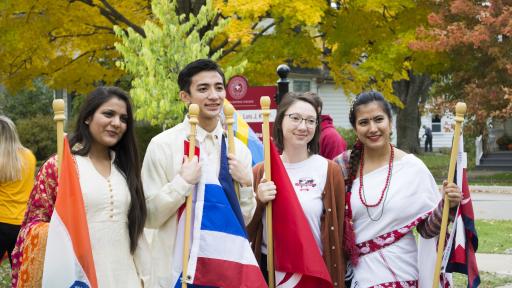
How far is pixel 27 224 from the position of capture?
4.10 meters

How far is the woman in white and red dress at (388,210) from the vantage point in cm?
469

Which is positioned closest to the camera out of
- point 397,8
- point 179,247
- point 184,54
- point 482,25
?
point 179,247

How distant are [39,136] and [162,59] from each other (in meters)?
15.7

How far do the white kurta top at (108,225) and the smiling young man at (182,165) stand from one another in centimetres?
16

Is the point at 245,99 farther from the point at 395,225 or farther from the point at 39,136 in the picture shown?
the point at 39,136

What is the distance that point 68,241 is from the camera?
399cm

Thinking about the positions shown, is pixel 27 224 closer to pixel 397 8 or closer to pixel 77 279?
pixel 77 279

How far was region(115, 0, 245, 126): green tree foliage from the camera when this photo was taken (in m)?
14.8

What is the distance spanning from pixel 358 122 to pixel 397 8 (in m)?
11.8

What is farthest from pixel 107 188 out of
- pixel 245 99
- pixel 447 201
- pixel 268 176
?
pixel 245 99

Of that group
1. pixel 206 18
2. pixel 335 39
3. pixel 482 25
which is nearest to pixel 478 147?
pixel 482 25

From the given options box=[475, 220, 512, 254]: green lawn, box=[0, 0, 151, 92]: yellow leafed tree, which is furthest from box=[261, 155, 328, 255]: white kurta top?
box=[0, 0, 151, 92]: yellow leafed tree

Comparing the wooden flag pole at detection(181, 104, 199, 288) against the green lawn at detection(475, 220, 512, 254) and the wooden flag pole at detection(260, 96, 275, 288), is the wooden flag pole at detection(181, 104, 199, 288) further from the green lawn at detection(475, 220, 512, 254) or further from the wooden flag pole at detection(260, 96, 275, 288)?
the green lawn at detection(475, 220, 512, 254)

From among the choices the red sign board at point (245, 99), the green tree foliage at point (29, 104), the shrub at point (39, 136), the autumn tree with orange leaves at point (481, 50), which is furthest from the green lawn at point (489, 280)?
the green tree foliage at point (29, 104)
